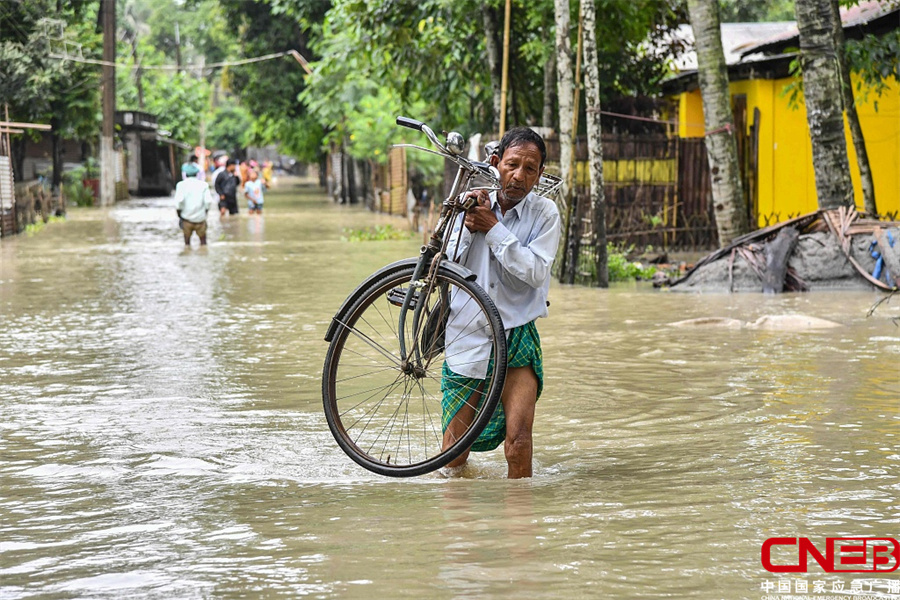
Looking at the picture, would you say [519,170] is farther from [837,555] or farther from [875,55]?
[875,55]

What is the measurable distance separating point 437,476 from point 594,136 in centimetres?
981

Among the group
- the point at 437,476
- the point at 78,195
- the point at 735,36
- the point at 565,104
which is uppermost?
the point at 735,36

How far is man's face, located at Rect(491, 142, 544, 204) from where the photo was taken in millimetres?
5133

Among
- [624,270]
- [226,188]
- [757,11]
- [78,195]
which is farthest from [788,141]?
[78,195]

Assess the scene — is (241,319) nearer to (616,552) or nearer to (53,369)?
(53,369)

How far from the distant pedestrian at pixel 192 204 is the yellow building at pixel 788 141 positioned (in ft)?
27.0

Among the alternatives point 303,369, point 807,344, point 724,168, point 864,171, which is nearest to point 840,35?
point 864,171

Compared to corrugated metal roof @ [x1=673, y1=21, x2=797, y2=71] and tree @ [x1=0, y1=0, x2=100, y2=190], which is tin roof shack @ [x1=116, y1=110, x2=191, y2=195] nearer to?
tree @ [x1=0, y1=0, x2=100, y2=190]

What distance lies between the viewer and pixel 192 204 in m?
21.3

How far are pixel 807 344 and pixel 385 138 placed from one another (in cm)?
2665

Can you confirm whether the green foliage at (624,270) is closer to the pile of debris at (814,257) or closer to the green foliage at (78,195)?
the pile of debris at (814,257)

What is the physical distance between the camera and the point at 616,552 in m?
4.23

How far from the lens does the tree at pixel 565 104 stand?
14.8 metres

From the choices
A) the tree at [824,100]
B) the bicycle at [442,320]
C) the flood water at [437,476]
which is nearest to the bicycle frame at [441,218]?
the bicycle at [442,320]
